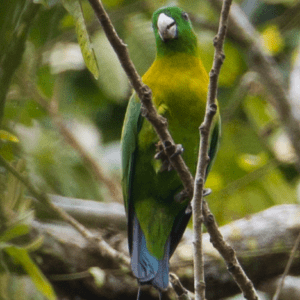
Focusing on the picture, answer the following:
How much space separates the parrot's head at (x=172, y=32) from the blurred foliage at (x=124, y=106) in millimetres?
696

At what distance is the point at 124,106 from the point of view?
484 cm

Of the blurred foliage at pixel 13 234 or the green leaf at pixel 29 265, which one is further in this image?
the green leaf at pixel 29 265

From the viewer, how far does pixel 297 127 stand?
12.1ft

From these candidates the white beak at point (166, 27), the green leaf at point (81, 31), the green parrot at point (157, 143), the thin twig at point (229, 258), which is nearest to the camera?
the green leaf at point (81, 31)

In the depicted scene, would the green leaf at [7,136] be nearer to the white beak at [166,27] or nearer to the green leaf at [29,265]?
the green leaf at [29,265]

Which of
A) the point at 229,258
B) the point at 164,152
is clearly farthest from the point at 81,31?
the point at 229,258

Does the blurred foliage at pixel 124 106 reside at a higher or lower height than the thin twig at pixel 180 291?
higher

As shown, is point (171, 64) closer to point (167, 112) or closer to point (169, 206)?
point (167, 112)

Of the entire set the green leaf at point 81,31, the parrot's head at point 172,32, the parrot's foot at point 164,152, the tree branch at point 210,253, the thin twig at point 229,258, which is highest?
the parrot's head at point 172,32

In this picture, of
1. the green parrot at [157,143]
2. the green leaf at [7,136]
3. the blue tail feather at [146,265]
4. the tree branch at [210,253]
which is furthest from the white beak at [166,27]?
the green leaf at [7,136]

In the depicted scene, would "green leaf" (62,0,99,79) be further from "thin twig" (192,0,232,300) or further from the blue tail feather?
the blue tail feather

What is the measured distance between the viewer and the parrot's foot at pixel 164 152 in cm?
195

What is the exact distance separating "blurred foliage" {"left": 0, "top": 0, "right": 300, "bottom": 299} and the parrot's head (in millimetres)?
696

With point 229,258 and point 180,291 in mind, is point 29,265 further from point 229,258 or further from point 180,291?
point 229,258
